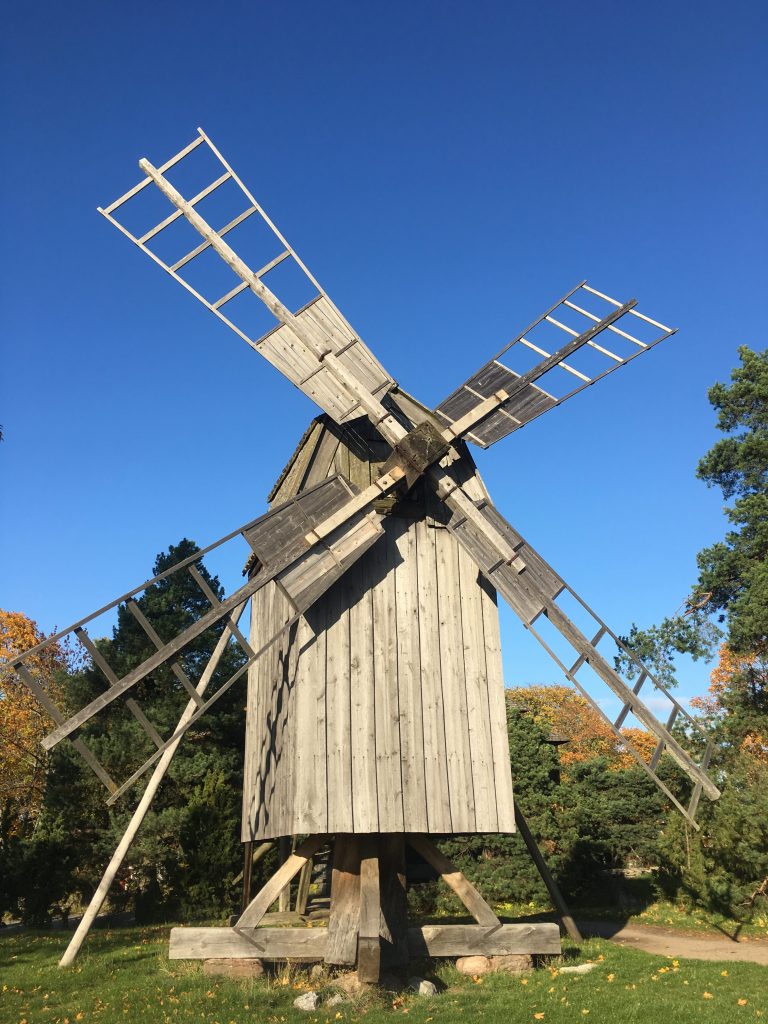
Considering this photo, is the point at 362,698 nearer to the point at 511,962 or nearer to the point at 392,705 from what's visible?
the point at 392,705

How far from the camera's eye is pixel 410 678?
9.59m

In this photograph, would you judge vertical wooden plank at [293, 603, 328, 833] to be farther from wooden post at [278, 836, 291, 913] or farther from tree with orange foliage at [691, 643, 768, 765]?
tree with orange foliage at [691, 643, 768, 765]

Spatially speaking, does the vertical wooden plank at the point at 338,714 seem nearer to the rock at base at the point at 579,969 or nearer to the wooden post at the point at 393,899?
the wooden post at the point at 393,899

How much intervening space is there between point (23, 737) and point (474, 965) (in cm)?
2267

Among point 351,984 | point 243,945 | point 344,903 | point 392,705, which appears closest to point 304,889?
point 344,903

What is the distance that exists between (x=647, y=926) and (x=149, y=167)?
1513cm

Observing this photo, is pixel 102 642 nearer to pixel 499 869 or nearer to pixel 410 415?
pixel 499 869

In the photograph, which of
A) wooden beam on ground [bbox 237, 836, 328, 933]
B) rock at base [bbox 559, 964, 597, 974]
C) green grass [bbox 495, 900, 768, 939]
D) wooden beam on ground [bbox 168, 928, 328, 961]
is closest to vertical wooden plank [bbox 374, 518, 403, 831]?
wooden beam on ground [bbox 237, 836, 328, 933]

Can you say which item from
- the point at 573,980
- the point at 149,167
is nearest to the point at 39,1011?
the point at 573,980

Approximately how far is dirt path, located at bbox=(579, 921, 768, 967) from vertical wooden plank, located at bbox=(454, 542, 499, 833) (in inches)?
159

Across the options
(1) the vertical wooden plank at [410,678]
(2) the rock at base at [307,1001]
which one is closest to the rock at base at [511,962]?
(1) the vertical wooden plank at [410,678]

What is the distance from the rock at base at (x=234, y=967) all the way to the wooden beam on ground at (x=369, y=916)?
4.29ft

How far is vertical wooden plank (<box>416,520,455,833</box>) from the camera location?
9.14 m

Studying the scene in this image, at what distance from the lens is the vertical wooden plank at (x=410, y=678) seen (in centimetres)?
910
